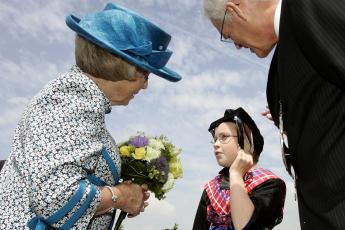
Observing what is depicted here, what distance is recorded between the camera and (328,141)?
2.00m

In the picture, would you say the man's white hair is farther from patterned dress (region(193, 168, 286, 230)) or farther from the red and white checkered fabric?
the red and white checkered fabric

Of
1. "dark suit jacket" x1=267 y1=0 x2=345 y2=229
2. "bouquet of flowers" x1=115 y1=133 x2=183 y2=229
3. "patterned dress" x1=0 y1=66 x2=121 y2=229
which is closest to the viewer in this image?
"dark suit jacket" x1=267 y1=0 x2=345 y2=229

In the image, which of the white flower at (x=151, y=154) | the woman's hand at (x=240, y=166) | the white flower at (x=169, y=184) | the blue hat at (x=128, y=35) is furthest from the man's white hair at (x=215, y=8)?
the woman's hand at (x=240, y=166)

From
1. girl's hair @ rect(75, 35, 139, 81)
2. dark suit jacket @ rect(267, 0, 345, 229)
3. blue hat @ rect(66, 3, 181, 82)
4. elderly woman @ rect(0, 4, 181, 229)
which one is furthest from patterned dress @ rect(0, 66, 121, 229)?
dark suit jacket @ rect(267, 0, 345, 229)

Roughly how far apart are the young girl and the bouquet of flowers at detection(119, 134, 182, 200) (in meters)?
0.91

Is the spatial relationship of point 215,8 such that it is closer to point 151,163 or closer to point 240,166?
point 151,163

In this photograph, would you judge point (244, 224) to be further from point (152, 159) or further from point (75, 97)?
point (75, 97)

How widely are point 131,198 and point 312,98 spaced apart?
135cm

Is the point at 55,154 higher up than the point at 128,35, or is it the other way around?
the point at 128,35

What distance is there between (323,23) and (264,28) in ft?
2.08

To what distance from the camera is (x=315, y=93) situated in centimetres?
202

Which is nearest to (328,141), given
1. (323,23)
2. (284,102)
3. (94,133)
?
(284,102)

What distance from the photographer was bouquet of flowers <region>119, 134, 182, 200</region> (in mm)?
3229

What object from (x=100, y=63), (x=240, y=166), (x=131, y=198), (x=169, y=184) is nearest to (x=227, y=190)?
(x=240, y=166)
